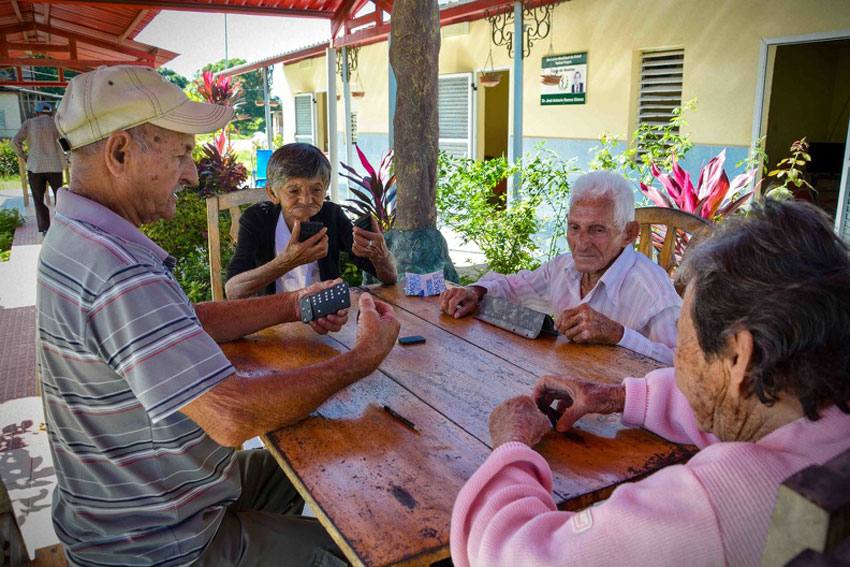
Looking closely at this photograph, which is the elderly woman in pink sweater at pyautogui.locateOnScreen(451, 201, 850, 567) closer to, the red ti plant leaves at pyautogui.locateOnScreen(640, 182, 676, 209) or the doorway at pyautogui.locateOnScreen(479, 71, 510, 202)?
the red ti plant leaves at pyautogui.locateOnScreen(640, 182, 676, 209)

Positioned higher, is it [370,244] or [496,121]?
[496,121]

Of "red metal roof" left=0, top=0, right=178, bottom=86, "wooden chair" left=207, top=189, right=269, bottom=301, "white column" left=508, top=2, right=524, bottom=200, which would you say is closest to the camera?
"wooden chair" left=207, top=189, right=269, bottom=301

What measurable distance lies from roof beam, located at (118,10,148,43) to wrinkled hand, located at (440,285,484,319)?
9.70 meters

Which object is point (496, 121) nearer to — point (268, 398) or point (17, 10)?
point (17, 10)

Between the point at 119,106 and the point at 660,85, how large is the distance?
6379 millimetres

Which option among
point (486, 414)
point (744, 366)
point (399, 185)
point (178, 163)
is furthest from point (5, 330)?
point (744, 366)

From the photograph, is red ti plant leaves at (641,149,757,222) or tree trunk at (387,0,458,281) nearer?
tree trunk at (387,0,458,281)

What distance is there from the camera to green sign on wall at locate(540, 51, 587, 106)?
7.50 metres

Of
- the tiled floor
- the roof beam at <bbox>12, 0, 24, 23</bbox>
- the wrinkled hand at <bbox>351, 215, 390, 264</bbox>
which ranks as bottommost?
the tiled floor

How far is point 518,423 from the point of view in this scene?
1.47 metres

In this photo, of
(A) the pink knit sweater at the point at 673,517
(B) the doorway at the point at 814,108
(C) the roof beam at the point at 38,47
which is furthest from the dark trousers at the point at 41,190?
(A) the pink knit sweater at the point at 673,517

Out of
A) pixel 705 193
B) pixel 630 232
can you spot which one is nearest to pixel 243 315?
pixel 630 232

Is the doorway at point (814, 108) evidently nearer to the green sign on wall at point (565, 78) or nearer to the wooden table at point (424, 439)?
the green sign on wall at point (565, 78)

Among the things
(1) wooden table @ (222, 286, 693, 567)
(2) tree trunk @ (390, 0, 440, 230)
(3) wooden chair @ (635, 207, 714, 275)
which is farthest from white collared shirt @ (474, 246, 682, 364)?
(2) tree trunk @ (390, 0, 440, 230)
